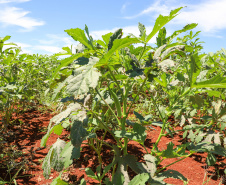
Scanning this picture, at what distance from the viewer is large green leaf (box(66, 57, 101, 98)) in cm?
84

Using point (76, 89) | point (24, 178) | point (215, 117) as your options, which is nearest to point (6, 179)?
point (24, 178)

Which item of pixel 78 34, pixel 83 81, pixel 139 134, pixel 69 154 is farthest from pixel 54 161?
pixel 78 34

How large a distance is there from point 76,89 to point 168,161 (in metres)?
1.98

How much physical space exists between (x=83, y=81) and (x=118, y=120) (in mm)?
608

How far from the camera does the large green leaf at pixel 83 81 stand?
84 cm

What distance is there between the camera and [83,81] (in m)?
0.87

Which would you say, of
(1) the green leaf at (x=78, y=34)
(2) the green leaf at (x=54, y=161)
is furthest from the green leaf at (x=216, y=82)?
(2) the green leaf at (x=54, y=161)

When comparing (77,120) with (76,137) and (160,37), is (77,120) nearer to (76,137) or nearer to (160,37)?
(76,137)

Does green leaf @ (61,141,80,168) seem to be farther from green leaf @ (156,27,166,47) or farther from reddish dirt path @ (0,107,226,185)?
green leaf @ (156,27,166,47)

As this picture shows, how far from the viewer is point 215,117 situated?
1.81 metres

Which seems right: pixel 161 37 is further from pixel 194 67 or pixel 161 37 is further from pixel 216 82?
pixel 216 82

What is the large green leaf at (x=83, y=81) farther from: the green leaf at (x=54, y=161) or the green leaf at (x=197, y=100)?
the green leaf at (x=197, y=100)

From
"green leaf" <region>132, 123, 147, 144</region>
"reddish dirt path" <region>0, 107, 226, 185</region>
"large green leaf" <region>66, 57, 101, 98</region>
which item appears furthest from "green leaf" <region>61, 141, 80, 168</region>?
"reddish dirt path" <region>0, 107, 226, 185</region>

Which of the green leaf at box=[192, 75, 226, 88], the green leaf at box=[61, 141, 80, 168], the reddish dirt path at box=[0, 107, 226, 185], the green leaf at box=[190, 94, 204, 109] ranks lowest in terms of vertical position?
the reddish dirt path at box=[0, 107, 226, 185]
